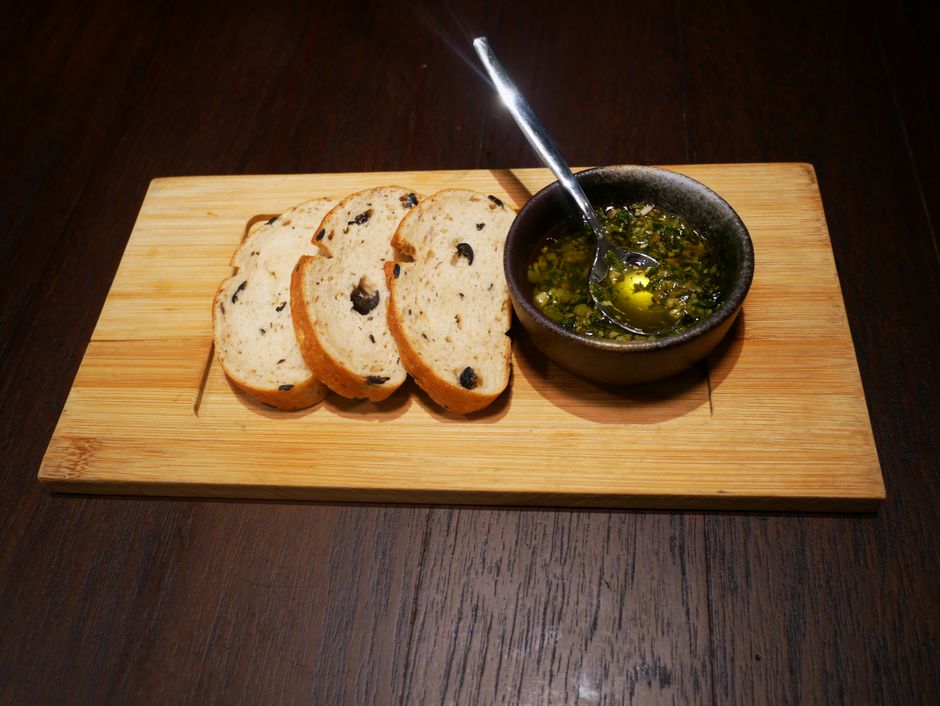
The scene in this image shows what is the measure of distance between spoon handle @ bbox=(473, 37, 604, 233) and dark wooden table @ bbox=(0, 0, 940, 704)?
1.94 ft

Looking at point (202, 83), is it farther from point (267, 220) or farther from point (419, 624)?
point (419, 624)

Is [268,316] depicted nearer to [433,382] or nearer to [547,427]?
[433,382]

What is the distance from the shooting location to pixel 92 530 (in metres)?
2.03

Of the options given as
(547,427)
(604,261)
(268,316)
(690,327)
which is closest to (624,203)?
(604,261)

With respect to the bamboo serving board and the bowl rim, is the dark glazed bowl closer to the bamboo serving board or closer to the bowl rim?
the bowl rim

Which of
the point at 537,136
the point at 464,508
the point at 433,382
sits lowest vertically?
the point at 464,508

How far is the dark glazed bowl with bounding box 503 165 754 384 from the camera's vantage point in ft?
5.50

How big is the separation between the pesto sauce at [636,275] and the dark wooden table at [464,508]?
0.50 meters

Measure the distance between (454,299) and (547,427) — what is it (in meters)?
0.42

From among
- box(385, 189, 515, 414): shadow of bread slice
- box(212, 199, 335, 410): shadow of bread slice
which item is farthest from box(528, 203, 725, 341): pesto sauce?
box(212, 199, 335, 410): shadow of bread slice

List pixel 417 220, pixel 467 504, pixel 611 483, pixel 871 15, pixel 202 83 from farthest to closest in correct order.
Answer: pixel 202 83
pixel 871 15
pixel 417 220
pixel 467 504
pixel 611 483

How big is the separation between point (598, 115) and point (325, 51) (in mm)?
1216

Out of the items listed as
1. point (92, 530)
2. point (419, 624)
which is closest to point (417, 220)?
point (419, 624)

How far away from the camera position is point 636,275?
6.18ft
